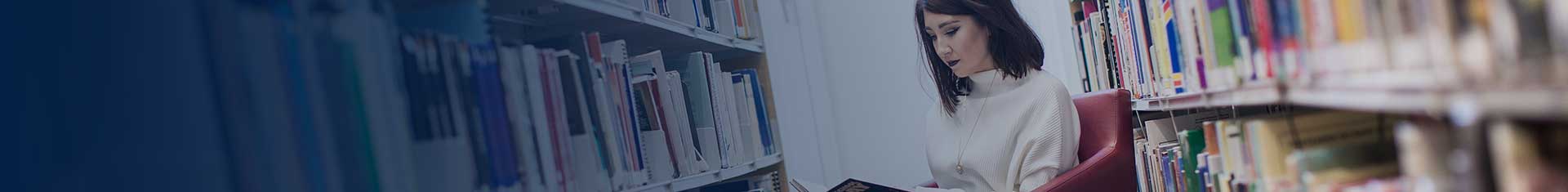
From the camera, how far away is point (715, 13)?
6.49ft

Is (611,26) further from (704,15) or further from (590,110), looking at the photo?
(704,15)

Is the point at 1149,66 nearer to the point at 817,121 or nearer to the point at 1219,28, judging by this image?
the point at 1219,28

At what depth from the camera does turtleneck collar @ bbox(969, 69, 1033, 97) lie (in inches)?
90.4

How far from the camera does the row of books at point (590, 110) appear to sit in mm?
990

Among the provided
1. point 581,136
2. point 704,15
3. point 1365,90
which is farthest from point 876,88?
point 1365,90

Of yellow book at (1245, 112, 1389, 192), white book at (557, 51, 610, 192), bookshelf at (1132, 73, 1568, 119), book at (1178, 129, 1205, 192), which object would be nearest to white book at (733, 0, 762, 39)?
white book at (557, 51, 610, 192)

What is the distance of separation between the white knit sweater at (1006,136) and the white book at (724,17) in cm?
63

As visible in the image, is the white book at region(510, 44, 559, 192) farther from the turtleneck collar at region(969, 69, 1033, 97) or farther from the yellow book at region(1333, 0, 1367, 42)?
the turtleneck collar at region(969, 69, 1033, 97)

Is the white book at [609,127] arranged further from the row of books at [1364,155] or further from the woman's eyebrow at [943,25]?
the woman's eyebrow at [943,25]

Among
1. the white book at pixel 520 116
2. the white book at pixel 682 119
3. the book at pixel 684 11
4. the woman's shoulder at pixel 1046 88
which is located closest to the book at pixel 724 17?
the book at pixel 684 11

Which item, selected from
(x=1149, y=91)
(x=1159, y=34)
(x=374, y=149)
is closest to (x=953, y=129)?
(x=1149, y=91)

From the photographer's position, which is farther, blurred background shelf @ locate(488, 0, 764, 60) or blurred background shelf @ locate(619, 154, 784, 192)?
blurred background shelf @ locate(619, 154, 784, 192)

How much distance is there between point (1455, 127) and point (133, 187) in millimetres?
935

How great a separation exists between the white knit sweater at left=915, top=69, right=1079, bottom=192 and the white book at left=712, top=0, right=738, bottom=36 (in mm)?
625
